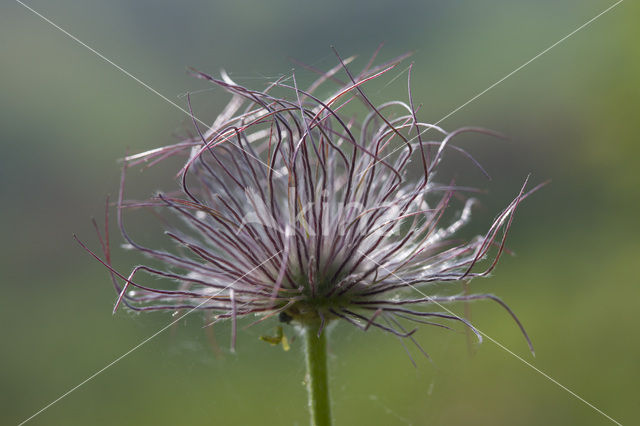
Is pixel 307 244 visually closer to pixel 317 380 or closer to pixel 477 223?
pixel 317 380

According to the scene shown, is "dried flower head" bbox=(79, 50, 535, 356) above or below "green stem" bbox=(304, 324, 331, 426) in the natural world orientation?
above

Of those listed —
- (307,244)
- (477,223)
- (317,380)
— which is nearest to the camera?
(317,380)

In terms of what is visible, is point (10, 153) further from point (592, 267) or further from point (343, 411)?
point (592, 267)

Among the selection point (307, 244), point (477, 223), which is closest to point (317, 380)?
point (307, 244)

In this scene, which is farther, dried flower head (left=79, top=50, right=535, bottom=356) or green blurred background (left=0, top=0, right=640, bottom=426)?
green blurred background (left=0, top=0, right=640, bottom=426)

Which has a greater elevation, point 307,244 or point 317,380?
point 307,244
